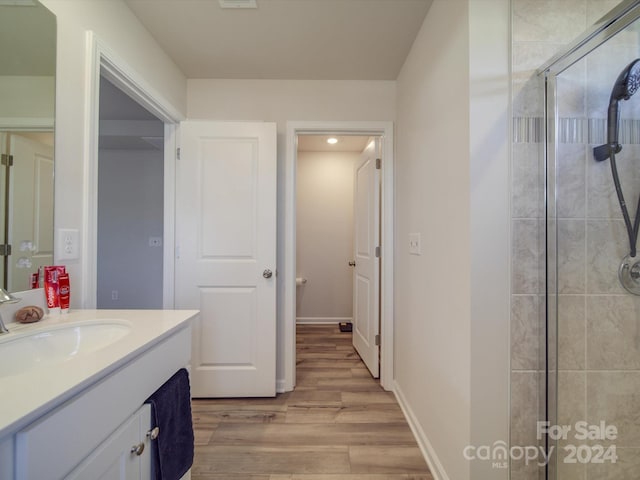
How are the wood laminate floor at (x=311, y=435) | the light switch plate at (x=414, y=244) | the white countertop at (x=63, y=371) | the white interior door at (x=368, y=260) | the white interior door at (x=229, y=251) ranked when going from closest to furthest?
the white countertop at (x=63, y=371)
the wood laminate floor at (x=311, y=435)
the light switch plate at (x=414, y=244)
the white interior door at (x=229, y=251)
the white interior door at (x=368, y=260)

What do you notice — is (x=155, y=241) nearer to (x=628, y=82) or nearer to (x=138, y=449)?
(x=138, y=449)

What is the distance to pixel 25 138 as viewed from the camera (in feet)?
3.26

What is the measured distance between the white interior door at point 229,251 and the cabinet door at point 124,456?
1.13m

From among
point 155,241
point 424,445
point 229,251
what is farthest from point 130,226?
point 424,445

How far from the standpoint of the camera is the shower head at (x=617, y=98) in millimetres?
1001

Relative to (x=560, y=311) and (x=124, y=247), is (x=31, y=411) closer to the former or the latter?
(x=560, y=311)

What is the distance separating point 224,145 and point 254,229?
644 millimetres

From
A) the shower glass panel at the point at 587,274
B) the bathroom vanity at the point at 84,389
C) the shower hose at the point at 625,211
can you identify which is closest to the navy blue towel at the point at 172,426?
the bathroom vanity at the point at 84,389

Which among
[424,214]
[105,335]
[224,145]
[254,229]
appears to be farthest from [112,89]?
[424,214]

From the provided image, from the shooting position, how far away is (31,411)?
46 centimetres

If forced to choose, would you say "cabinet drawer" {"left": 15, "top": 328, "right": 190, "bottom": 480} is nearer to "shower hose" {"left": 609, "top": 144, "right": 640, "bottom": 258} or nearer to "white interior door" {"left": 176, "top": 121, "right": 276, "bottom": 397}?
"white interior door" {"left": 176, "top": 121, "right": 276, "bottom": 397}

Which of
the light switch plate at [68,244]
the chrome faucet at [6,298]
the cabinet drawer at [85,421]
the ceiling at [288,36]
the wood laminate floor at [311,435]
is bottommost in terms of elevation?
the wood laminate floor at [311,435]

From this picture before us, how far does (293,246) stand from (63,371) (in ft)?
5.03

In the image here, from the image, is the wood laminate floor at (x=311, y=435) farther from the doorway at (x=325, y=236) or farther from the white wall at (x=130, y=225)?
the white wall at (x=130, y=225)
